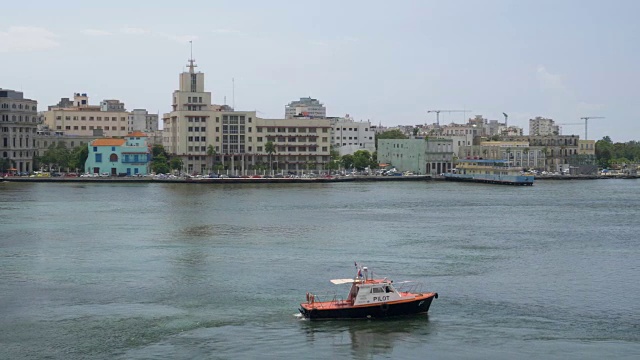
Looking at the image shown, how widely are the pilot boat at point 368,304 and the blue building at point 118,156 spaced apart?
8219cm

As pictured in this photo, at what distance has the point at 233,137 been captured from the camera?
110 meters

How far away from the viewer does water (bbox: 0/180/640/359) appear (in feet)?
82.8

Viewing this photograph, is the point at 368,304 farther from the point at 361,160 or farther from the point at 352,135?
the point at 352,135

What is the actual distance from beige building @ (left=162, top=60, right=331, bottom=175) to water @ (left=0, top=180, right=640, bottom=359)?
43.5 m

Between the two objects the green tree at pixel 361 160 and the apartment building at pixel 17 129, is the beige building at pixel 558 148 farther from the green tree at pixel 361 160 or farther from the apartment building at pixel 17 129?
the apartment building at pixel 17 129

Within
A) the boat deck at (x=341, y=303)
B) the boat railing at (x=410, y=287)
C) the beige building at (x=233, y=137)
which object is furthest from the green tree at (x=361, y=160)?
the boat deck at (x=341, y=303)

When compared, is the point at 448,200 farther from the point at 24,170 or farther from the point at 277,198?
the point at 24,170

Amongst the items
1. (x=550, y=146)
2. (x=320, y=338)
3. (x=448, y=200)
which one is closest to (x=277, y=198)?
(x=448, y=200)

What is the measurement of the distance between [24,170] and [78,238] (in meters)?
66.2

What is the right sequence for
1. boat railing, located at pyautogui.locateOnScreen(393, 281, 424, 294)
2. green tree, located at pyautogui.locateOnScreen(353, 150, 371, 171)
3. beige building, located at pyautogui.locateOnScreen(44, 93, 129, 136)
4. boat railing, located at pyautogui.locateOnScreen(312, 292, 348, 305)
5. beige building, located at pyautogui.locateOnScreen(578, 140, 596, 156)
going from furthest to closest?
beige building, located at pyautogui.locateOnScreen(578, 140, 596, 156) < beige building, located at pyautogui.locateOnScreen(44, 93, 129, 136) < green tree, located at pyautogui.locateOnScreen(353, 150, 371, 171) < boat railing, located at pyautogui.locateOnScreen(393, 281, 424, 294) < boat railing, located at pyautogui.locateOnScreen(312, 292, 348, 305)

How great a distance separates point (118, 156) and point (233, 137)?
13172 mm

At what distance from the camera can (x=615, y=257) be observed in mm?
40438

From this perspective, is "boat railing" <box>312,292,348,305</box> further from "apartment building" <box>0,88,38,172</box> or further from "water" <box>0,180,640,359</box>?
"apartment building" <box>0,88,38,172</box>

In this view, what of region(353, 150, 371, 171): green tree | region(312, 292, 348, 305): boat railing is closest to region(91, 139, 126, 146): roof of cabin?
region(353, 150, 371, 171): green tree
